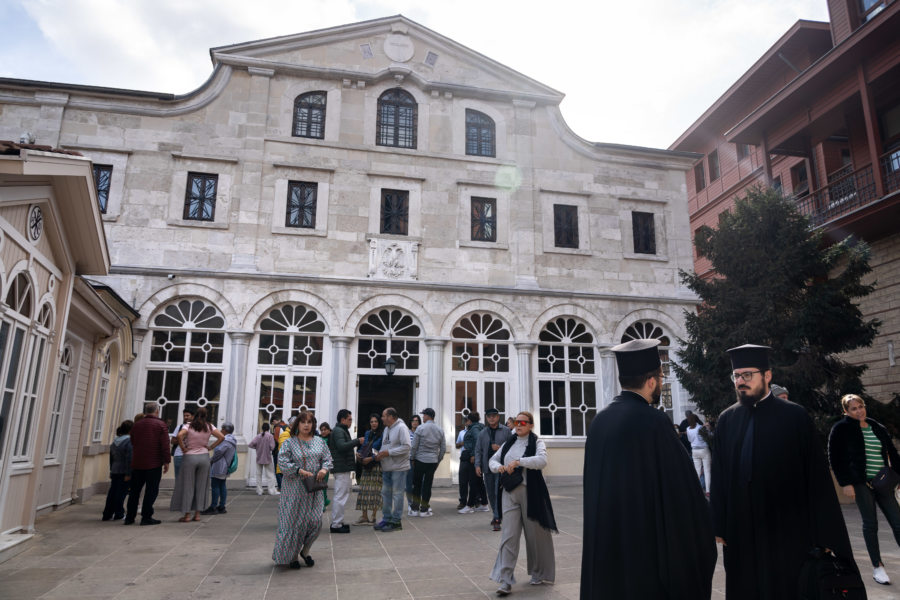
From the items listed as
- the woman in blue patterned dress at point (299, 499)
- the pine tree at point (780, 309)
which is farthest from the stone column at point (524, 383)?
the woman in blue patterned dress at point (299, 499)

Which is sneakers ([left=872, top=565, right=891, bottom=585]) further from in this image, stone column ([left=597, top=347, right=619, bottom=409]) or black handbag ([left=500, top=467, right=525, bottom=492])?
stone column ([left=597, top=347, right=619, bottom=409])

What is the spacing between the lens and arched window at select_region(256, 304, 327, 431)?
14453 millimetres

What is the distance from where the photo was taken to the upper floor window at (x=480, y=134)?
57.2ft

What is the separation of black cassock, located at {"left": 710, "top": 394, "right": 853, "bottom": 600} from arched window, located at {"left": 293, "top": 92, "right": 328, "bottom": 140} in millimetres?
14800

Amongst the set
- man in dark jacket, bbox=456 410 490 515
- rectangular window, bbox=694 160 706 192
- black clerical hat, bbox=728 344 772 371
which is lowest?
man in dark jacket, bbox=456 410 490 515

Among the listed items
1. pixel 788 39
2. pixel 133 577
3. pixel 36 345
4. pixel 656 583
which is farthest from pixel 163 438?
pixel 788 39

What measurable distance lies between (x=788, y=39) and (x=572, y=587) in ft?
69.2

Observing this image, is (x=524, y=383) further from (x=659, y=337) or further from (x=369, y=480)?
(x=369, y=480)

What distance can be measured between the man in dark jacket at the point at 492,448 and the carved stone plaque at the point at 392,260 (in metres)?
7.13

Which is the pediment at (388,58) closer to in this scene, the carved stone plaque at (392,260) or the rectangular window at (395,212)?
the rectangular window at (395,212)

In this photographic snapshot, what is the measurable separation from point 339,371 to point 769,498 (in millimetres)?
12047

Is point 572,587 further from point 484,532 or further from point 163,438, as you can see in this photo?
point 163,438

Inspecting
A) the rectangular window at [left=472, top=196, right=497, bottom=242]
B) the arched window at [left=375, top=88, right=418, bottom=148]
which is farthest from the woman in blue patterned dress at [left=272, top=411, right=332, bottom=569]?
the arched window at [left=375, top=88, right=418, bottom=148]

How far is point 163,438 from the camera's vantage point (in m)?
9.15
